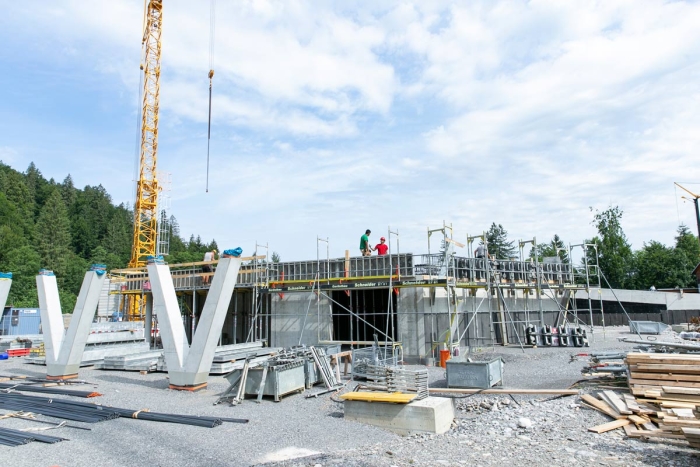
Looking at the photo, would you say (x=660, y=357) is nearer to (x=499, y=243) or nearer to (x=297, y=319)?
(x=297, y=319)

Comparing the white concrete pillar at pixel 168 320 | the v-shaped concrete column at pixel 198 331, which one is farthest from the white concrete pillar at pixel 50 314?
the v-shaped concrete column at pixel 198 331

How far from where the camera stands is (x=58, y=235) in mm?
81875

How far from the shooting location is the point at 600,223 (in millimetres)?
72250

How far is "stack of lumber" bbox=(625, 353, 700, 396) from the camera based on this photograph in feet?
32.2

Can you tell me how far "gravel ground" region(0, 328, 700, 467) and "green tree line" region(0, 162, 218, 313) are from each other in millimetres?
52658

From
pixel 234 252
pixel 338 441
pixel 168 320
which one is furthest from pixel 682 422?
pixel 168 320

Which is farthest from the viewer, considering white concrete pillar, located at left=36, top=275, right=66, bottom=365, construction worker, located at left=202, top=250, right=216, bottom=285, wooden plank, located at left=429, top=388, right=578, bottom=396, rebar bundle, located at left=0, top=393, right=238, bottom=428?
construction worker, located at left=202, top=250, right=216, bottom=285

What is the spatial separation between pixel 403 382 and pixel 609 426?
4.05m

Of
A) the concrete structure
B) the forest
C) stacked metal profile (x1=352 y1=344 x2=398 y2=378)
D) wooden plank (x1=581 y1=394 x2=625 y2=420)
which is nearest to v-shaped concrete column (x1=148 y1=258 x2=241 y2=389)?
the concrete structure

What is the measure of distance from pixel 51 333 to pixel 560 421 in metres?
16.8

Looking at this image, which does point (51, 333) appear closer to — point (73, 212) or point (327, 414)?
point (327, 414)

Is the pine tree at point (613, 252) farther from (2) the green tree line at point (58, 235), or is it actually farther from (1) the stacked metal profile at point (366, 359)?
(2) the green tree line at point (58, 235)

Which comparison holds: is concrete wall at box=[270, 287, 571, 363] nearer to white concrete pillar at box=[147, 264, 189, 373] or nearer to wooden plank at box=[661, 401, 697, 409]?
white concrete pillar at box=[147, 264, 189, 373]

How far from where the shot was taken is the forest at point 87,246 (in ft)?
215
